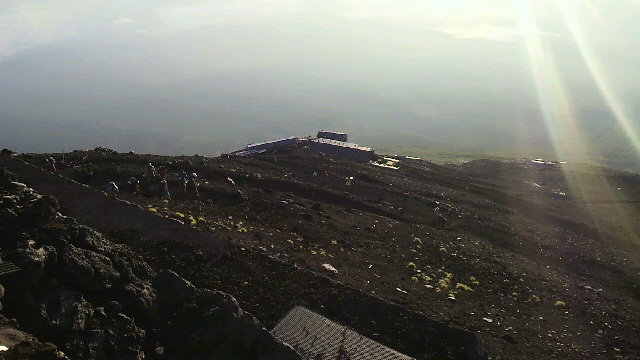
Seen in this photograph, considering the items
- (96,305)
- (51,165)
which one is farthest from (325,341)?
(51,165)

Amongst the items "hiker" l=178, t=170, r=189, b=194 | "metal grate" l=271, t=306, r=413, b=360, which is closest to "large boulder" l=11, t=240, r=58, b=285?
"metal grate" l=271, t=306, r=413, b=360

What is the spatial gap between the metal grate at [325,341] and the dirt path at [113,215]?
350 centimetres

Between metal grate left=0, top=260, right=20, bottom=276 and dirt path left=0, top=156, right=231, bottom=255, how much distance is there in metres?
6.03

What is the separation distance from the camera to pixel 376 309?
11.6m

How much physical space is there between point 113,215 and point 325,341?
7.56 metres

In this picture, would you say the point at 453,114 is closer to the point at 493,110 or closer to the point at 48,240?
the point at 493,110

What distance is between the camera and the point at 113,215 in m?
14.1

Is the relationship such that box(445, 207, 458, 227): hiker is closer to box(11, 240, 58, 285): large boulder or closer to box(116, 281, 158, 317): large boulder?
box(116, 281, 158, 317): large boulder

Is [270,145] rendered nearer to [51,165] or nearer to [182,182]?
[182,182]

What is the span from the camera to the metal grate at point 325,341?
30.4 ft

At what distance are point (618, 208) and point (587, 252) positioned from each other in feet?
61.5

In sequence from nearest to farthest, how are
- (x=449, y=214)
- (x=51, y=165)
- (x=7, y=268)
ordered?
(x=7, y=268)
(x=51, y=165)
(x=449, y=214)

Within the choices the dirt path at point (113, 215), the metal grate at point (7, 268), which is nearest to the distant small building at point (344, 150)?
the dirt path at point (113, 215)

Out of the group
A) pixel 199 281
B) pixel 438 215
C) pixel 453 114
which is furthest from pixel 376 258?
pixel 453 114
